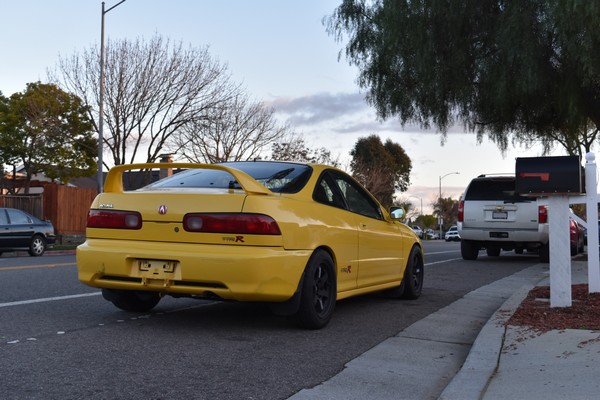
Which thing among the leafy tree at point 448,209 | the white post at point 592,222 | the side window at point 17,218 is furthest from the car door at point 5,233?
the leafy tree at point 448,209

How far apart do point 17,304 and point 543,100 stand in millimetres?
13654

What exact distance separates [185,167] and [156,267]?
0.98 m

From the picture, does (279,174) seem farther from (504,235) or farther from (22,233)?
(22,233)

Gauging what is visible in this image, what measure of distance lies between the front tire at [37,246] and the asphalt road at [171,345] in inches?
449

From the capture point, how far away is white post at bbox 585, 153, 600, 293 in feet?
22.6

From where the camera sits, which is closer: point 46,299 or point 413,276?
point 46,299

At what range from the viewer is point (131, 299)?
6.48 m

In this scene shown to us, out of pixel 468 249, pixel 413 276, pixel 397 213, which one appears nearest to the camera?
pixel 397 213

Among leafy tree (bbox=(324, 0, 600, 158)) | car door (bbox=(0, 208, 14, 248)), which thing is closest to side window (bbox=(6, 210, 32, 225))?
car door (bbox=(0, 208, 14, 248))

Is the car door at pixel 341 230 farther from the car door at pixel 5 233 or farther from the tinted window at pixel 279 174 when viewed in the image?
the car door at pixel 5 233

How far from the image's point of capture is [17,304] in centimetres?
684

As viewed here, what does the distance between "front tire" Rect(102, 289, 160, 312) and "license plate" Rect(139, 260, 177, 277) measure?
815 mm

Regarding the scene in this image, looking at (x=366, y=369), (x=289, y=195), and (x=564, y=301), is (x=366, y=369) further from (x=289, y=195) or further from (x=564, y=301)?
(x=564, y=301)

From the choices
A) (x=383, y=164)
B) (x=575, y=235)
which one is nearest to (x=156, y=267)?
(x=575, y=235)
